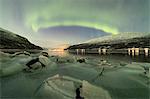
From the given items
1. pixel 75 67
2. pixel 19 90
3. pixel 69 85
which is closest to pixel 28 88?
pixel 19 90

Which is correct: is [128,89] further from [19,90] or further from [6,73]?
[6,73]

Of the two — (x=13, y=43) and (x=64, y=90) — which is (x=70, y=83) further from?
(x=13, y=43)

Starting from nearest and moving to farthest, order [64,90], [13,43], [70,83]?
[64,90] < [70,83] < [13,43]

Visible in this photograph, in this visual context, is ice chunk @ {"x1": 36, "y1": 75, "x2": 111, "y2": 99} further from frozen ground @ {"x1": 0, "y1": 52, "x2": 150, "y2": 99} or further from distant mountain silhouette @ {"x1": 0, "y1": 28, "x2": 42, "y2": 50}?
distant mountain silhouette @ {"x1": 0, "y1": 28, "x2": 42, "y2": 50}

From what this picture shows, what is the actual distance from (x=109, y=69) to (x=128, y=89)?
196cm

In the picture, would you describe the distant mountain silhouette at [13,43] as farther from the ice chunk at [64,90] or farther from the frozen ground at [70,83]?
the ice chunk at [64,90]

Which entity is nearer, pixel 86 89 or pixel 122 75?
pixel 86 89

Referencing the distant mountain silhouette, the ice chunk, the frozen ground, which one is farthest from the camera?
the distant mountain silhouette

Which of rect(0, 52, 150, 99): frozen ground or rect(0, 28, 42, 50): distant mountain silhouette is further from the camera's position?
rect(0, 28, 42, 50): distant mountain silhouette

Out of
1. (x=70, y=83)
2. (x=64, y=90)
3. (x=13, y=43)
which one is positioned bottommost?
(x=64, y=90)

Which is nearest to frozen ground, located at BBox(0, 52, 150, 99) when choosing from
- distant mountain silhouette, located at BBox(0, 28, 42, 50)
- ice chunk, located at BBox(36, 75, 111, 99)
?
ice chunk, located at BBox(36, 75, 111, 99)

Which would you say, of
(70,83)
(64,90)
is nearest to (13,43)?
(70,83)

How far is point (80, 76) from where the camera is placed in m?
6.48

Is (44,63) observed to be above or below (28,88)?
above
